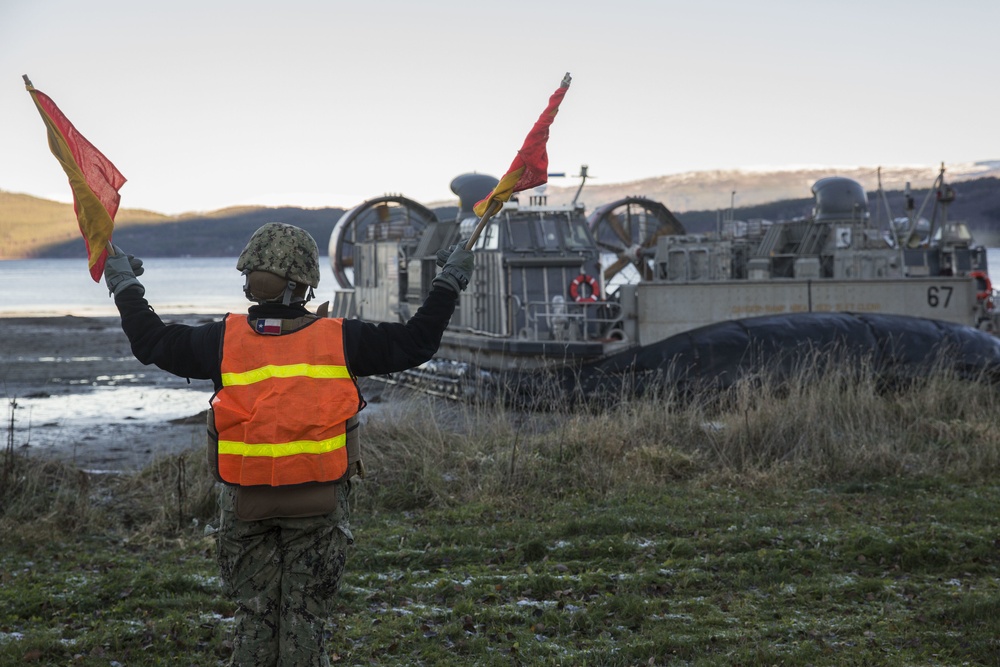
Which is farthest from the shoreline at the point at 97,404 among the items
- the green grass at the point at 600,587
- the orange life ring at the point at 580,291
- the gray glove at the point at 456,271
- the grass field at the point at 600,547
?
the gray glove at the point at 456,271

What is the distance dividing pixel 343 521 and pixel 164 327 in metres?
0.96

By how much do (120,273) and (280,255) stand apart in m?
0.66

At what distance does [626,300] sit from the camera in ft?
47.0

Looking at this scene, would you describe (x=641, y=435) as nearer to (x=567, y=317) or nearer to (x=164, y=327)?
(x=567, y=317)

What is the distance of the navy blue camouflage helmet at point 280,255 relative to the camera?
3.61 m

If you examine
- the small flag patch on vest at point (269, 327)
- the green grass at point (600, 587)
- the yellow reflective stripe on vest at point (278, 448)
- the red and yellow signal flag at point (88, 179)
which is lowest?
the green grass at point (600, 587)

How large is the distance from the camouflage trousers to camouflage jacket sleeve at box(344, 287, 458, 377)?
0.51 meters

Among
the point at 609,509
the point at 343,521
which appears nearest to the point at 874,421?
the point at 609,509

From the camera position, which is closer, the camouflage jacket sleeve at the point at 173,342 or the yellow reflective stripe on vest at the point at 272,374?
the yellow reflective stripe on vest at the point at 272,374

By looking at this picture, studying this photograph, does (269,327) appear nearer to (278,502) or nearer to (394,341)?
(394,341)

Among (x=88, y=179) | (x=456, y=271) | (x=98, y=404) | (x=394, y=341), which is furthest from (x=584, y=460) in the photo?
(x=98, y=404)

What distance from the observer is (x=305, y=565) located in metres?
3.57

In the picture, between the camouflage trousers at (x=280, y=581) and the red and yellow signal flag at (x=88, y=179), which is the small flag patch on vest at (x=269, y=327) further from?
the red and yellow signal flag at (x=88, y=179)

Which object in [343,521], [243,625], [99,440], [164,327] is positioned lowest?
[99,440]
